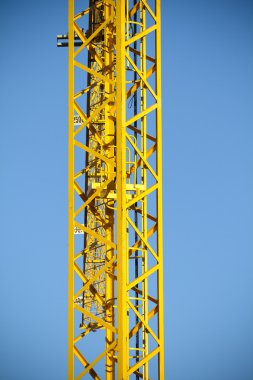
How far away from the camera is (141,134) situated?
10.2 meters

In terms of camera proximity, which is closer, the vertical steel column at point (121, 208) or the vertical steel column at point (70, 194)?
the vertical steel column at point (121, 208)

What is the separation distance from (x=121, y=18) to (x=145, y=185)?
291 centimetres

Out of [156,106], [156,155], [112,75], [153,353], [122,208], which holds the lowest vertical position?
[153,353]

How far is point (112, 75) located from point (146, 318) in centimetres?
464

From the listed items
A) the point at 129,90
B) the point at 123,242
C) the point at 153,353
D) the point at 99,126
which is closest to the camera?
the point at 123,242

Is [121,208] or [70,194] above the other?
[70,194]

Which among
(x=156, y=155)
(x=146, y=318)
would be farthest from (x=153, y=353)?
(x=156, y=155)

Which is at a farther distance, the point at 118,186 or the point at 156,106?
the point at 156,106

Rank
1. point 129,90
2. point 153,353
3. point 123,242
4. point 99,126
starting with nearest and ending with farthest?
1. point 123,242
2. point 153,353
3. point 129,90
4. point 99,126

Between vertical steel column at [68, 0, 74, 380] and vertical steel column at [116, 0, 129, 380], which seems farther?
vertical steel column at [68, 0, 74, 380]

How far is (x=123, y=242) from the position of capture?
30.1 ft

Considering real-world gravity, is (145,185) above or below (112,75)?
below

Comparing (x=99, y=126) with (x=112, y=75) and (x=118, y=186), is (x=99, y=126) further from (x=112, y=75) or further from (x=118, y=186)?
(x=118, y=186)

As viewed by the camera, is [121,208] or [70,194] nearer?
[121,208]
